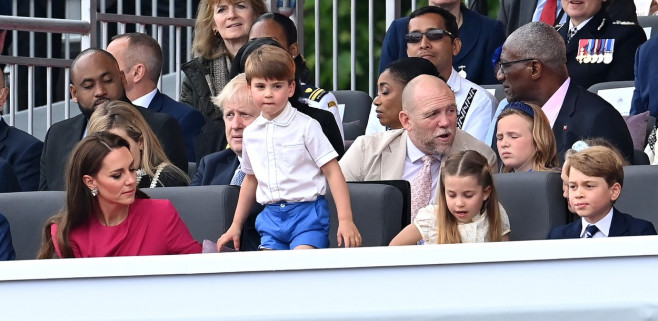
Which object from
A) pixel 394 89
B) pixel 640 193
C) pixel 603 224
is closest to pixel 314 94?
pixel 394 89

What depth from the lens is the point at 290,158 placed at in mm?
4941

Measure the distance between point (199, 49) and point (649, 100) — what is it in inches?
97.8

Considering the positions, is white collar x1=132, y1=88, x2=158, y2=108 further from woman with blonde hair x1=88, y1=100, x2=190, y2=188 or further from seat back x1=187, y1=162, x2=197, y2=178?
woman with blonde hair x1=88, y1=100, x2=190, y2=188

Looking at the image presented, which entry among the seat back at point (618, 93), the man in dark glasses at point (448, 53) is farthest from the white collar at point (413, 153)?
the seat back at point (618, 93)

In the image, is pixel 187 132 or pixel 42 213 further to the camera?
pixel 187 132

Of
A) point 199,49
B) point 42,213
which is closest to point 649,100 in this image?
point 199,49

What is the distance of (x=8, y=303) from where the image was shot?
261 centimetres

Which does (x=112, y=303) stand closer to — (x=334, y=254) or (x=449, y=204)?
(x=334, y=254)

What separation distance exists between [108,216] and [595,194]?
1.70 meters

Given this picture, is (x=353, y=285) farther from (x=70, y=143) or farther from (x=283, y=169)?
(x=70, y=143)

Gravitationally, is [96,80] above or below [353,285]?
above

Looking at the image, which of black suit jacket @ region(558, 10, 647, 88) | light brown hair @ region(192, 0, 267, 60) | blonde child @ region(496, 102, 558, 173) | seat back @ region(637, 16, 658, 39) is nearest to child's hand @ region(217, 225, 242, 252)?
blonde child @ region(496, 102, 558, 173)

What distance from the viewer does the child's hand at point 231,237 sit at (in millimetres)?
4828

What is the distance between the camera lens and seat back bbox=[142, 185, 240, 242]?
497cm
